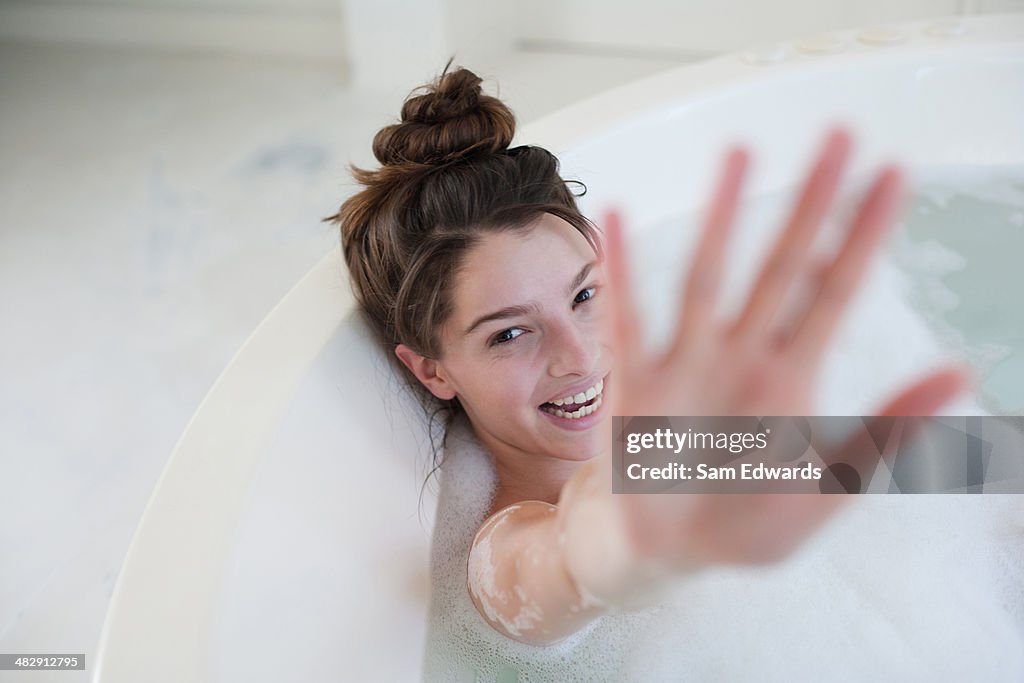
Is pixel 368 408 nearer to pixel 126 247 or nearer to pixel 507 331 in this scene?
pixel 507 331

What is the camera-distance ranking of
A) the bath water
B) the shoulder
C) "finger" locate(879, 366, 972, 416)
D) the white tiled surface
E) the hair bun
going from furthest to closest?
1. the white tiled surface
2. the bath water
3. the hair bun
4. the shoulder
5. "finger" locate(879, 366, 972, 416)

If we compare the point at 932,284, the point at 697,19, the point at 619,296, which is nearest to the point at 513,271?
the point at 619,296

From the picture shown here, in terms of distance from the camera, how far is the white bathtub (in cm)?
75

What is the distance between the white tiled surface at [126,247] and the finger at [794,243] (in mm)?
1070

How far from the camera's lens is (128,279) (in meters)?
1.96

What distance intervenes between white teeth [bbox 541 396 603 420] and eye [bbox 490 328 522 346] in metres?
0.08

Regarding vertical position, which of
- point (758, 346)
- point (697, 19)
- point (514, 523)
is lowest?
point (514, 523)

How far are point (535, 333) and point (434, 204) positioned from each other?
0.53 ft

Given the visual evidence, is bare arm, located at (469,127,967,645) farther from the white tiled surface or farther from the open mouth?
the white tiled surface

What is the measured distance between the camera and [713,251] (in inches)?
18.0

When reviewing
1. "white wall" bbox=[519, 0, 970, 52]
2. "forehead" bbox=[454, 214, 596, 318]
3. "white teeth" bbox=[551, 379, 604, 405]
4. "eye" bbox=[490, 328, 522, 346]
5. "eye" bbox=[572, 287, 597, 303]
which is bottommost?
"white teeth" bbox=[551, 379, 604, 405]

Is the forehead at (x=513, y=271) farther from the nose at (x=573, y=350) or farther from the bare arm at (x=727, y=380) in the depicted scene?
the bare arm at (x=727, y=380)

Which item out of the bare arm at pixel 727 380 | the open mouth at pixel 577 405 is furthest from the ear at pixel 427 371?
the bare arm at pixel 727 380

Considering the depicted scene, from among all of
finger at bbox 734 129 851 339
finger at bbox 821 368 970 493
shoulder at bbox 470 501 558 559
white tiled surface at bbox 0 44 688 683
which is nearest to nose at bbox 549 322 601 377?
shoulder at bbox 470 501 558 559
